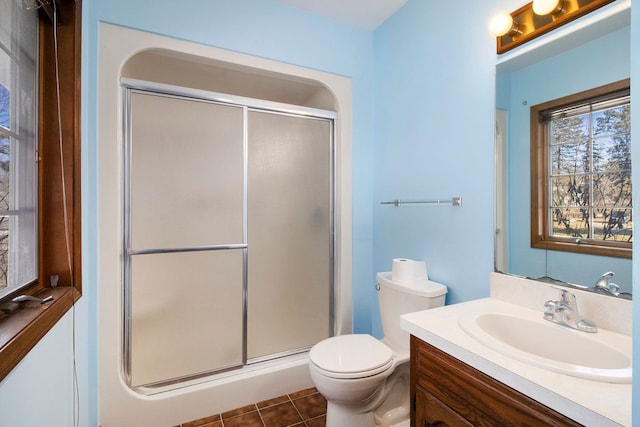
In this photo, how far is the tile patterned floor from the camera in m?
1.70

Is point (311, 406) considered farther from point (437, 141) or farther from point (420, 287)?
point (437, 141)

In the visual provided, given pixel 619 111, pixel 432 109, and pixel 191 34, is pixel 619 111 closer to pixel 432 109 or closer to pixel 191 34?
pixel 432 109

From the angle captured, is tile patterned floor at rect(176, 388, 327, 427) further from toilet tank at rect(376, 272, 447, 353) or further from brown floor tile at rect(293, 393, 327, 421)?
toilet tank at rect(376, 272, 447, 353)

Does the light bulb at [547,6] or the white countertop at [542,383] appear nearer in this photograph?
the white countertop at [542,383]

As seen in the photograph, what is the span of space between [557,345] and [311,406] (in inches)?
55.4

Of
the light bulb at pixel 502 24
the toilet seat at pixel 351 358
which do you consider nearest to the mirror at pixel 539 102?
the light bulb at pixel 502 24

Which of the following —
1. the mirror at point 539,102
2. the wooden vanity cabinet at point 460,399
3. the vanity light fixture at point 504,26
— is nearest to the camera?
the wooden vanity cabinet at point 460,399

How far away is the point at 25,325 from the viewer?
78 centimetres

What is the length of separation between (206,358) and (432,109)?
2.03m

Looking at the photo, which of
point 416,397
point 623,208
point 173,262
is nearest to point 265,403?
point 173,262

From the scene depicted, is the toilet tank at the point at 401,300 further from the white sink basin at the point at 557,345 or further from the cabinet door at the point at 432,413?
the cabinet door at the point at 432,413

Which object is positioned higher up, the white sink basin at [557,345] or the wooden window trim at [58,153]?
the wooden window trim at [58,153]

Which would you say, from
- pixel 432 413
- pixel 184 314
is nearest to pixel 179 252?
pixel 184 314

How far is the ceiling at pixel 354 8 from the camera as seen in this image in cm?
196
